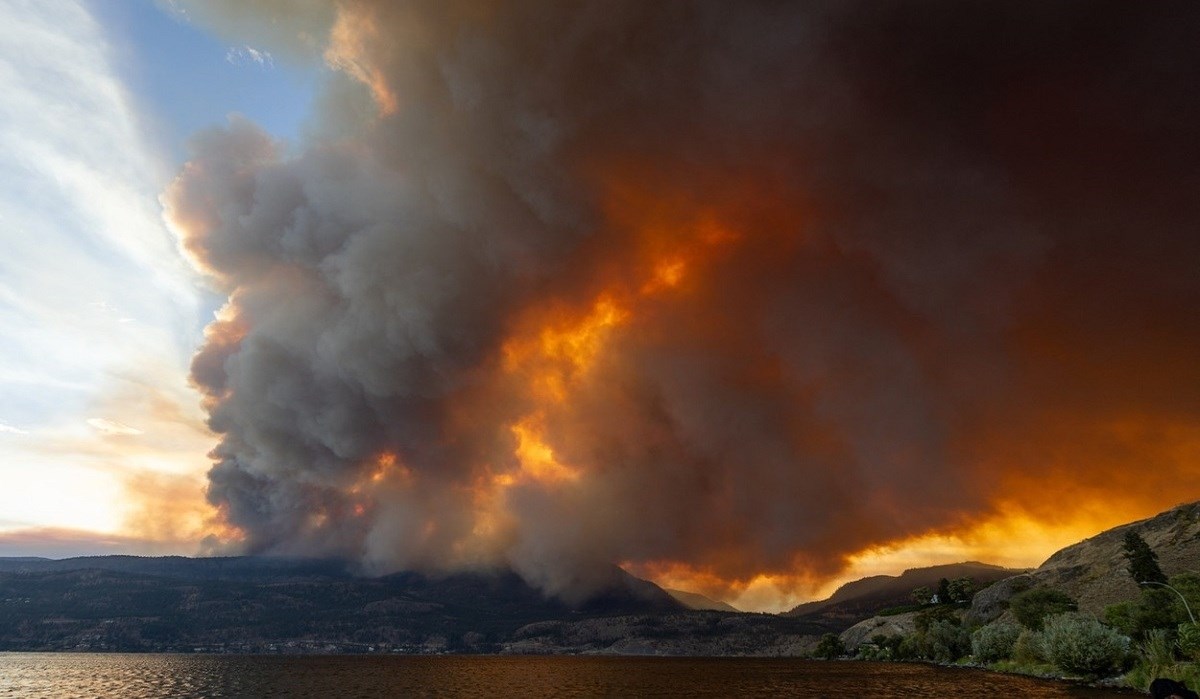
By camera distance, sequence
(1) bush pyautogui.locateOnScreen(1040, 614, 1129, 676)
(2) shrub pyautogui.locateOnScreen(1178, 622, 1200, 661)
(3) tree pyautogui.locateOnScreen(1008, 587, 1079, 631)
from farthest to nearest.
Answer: (3) tree pyautogui.locateOnScreen(1008, 587, 1079, 631) → (1) bush pyautogui.locateOnScreen(1040, 614, 1129, 676) → (2) shrub pyautogui.locateOnScreen(1178, 622, 1200, 661)

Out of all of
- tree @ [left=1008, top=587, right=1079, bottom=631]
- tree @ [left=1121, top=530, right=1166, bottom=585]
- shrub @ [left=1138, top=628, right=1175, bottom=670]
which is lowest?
shrub @ [left=1138, top=628, right=1175, bottom=670]

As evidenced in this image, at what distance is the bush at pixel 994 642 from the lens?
452ft

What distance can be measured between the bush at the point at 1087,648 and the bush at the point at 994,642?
50.4 m

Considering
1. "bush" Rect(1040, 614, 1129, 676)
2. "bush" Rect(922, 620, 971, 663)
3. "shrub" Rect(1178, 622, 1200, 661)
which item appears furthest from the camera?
"bush" Rect(922, 620, 971, 663)

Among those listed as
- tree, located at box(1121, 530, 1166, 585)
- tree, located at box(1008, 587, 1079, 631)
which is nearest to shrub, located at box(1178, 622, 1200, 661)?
tree, located at box(1008, 587, 1079, 631)

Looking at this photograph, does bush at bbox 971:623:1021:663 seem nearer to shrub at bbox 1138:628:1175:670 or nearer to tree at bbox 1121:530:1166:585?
tree at bbox 1121:530:1166:585

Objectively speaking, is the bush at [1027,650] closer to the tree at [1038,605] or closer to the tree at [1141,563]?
the tree at [1038,605]

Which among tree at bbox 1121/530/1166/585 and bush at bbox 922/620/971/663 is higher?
tree at bbox 1121/530/1166/585

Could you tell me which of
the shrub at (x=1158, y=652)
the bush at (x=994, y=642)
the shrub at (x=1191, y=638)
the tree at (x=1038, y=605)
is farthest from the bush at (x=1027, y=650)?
the shrub at (x=1191, y=638)

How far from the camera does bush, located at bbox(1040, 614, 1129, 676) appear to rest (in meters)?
84.7

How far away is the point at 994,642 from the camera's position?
459ft

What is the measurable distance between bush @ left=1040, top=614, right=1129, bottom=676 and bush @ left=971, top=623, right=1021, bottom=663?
50435 mm

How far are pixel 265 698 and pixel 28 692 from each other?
2166 inches

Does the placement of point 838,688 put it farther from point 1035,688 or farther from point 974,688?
point 1035,688
